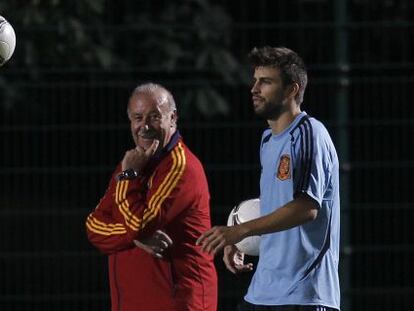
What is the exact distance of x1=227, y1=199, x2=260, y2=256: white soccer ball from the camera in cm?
667

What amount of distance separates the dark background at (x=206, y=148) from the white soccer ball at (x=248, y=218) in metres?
2.97

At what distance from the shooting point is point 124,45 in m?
10.9

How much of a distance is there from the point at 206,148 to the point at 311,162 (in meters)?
3.83

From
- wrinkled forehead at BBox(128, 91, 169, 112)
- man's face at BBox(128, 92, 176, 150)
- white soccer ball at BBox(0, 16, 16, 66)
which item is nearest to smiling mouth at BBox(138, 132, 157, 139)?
man's face at BBox(128, 92, 176, 150)

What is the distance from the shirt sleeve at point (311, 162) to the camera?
19.5ft

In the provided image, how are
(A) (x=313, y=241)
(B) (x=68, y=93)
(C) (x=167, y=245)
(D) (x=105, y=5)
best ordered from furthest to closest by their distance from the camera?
(D) (x=105, y=5)
(B) (x=68, y=93)
(C) (x=167, y=245)
(A) (x=313, y=241)

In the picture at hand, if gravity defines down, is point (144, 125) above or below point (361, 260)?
above

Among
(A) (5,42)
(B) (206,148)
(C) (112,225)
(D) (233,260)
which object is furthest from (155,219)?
(B) (206,148)

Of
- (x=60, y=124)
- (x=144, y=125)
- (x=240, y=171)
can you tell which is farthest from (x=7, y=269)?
(x=144, y=125)

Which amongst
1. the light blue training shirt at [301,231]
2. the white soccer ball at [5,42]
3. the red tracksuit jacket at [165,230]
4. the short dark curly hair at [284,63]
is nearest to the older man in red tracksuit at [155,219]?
the red tracksuit jacket at [165,230]

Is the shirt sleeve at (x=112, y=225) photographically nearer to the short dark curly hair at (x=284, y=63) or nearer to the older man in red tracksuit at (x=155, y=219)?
the older man in red tracksuit at (x=155, y=219)

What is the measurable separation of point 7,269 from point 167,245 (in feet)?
11.3

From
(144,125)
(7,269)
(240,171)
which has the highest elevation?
(144,125)

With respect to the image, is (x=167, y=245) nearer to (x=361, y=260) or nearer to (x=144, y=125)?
(x=144, y=125)
